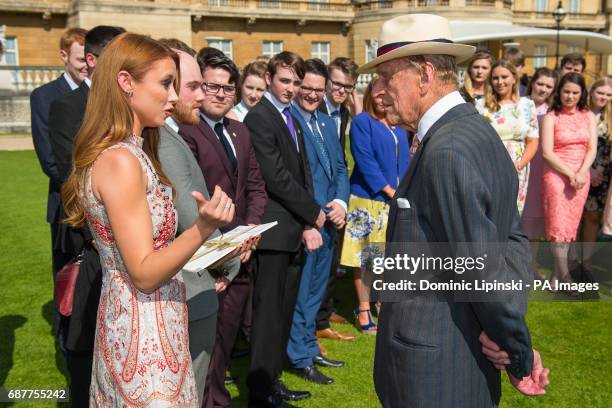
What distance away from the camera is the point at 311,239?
4848 mm

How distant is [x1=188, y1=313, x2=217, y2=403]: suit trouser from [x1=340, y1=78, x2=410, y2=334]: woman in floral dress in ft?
9.55

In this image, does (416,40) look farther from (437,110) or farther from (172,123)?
(172,123)

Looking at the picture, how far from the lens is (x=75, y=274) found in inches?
Result: 133

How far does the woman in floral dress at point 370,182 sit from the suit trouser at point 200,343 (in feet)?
9.55

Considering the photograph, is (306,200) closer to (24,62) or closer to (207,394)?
(207,394)

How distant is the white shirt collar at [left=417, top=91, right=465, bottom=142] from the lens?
2.39 meters

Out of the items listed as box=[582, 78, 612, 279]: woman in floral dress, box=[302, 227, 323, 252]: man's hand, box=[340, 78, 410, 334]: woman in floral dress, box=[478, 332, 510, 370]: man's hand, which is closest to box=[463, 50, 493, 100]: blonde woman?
box=[340, 78, 410, 334]: woman in floral dress

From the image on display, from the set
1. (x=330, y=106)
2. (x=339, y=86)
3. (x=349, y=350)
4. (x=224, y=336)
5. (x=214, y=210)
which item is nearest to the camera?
(x=214, y=210)

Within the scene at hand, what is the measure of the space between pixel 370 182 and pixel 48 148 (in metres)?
2.96

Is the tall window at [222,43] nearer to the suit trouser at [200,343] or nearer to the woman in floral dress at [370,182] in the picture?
the woman in floral dress at [370,182]

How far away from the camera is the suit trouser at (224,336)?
4.05 m

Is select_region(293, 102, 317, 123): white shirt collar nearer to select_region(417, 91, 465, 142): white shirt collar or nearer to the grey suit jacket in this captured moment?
the grey suit jacket

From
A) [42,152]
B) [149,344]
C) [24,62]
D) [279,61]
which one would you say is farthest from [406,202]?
[24,62]

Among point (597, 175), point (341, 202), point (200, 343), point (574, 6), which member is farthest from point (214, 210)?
point (574, 6)
